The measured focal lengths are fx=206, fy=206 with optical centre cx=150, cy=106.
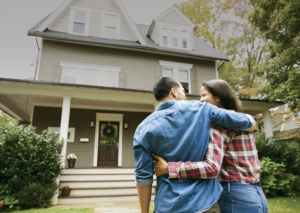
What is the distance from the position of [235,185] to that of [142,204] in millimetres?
565

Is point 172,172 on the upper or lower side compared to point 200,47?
lower

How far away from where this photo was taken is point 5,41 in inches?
621

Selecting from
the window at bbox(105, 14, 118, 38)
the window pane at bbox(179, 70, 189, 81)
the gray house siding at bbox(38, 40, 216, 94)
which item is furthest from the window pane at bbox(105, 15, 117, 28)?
the window pane at bbox(179, 70, 189, 81)

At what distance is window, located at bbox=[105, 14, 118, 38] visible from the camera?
1025cm

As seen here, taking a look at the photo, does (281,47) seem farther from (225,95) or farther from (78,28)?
(78,28)

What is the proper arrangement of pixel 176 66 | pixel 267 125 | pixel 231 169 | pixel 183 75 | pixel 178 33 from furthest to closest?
pixel 178 33, pixel 183 75, pixel 176 66, pixel 267 125, pixel 231 169

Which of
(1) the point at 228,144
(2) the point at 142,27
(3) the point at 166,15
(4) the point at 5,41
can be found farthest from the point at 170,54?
(4) the point at 5,41

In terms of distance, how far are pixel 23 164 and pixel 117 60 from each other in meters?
6.32

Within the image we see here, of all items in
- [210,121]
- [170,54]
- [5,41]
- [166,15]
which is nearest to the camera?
[210,121]

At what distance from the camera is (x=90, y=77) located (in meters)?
9.34

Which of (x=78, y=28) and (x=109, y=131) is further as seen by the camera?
(x=78, y=28)

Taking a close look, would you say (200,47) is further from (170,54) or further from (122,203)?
(122,203)

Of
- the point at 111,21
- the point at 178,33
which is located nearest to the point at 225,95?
the point at 111,21

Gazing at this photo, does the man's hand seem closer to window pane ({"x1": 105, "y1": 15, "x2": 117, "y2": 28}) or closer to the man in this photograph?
the man
